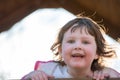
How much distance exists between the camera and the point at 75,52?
178 cm

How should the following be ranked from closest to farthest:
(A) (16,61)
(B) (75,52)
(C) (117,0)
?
(B) (75,52)
(C) (117,0)
(A) (16,61)

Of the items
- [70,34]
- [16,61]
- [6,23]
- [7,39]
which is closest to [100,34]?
[70,34]

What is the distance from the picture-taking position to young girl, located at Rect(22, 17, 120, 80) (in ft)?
5.90

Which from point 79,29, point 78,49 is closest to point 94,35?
point 79,29

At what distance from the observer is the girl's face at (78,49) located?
179 cm

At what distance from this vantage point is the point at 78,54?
1786 millimetres

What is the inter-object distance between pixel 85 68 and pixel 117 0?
96cm

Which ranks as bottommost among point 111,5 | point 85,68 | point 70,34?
point 85,68

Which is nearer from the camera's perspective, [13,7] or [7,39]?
[13,7]

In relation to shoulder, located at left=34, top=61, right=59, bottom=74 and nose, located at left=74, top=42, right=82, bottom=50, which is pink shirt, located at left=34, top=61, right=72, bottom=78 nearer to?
shoulder, located at left=34, top=61, right=59, bottom=74

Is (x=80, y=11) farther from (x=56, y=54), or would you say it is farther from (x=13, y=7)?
(x=56, y=54)

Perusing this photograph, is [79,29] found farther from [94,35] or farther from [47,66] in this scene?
[47,66]

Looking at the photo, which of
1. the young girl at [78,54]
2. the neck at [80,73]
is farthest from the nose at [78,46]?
the neck at [80,73]

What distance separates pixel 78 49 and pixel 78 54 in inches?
0.6
